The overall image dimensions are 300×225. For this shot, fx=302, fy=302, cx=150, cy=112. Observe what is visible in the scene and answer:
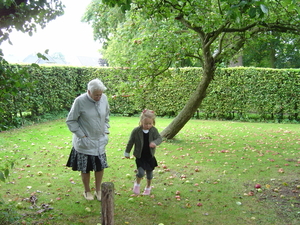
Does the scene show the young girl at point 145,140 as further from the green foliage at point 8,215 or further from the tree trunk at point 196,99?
the tree trunk at point 196,99

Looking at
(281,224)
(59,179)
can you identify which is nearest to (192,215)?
(281,224)

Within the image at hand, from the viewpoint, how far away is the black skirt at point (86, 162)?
457 cm

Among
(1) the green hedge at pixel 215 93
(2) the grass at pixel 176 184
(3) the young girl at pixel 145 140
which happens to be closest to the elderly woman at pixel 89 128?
(3) the young girl at pixel 145 140

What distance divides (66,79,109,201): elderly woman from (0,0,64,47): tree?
1.15 meters

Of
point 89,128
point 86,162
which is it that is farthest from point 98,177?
point 89,128

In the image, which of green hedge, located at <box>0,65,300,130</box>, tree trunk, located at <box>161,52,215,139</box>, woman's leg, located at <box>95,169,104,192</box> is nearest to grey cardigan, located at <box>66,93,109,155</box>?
woman's leg, located at <box>95,169,104,192</box>

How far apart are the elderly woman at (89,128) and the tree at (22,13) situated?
3.76ft

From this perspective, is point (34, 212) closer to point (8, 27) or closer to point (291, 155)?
point (8, 27)

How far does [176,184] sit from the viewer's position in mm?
5781

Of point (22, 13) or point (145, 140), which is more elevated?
point (22, 13)

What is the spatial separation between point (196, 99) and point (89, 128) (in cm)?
518

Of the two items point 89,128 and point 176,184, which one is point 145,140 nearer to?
point 89,128

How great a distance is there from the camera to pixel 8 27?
351 cm

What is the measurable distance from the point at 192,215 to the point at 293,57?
25886 millimetres
